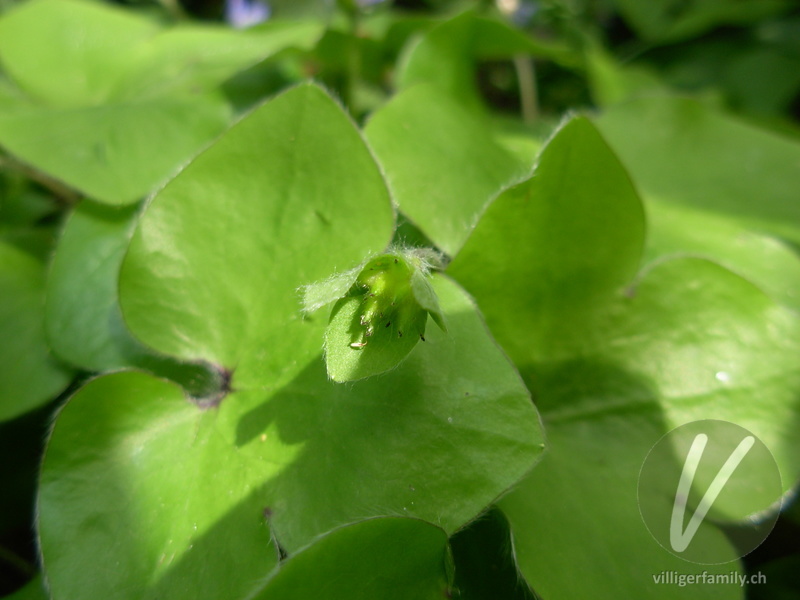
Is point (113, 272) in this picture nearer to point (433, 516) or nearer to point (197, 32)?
point (433, 516)

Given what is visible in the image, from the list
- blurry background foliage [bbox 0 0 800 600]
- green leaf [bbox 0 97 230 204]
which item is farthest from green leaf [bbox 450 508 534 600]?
green leaf [bbox 0 97 230 204]

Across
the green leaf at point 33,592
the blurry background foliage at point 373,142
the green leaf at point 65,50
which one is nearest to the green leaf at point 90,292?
the blurry background foliage at point 373,142

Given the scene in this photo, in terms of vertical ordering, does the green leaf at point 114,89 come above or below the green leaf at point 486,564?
above

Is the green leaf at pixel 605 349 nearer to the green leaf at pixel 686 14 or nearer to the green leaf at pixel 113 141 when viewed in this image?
the green leaf at pixel 113 141

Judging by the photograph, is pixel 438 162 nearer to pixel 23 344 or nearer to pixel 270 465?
pixel 270 465

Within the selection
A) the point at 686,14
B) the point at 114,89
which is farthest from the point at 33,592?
the point at 686,14

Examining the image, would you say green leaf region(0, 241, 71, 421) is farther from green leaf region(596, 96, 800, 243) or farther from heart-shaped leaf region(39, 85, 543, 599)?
green leaf region(596, 96, 800, 243)
